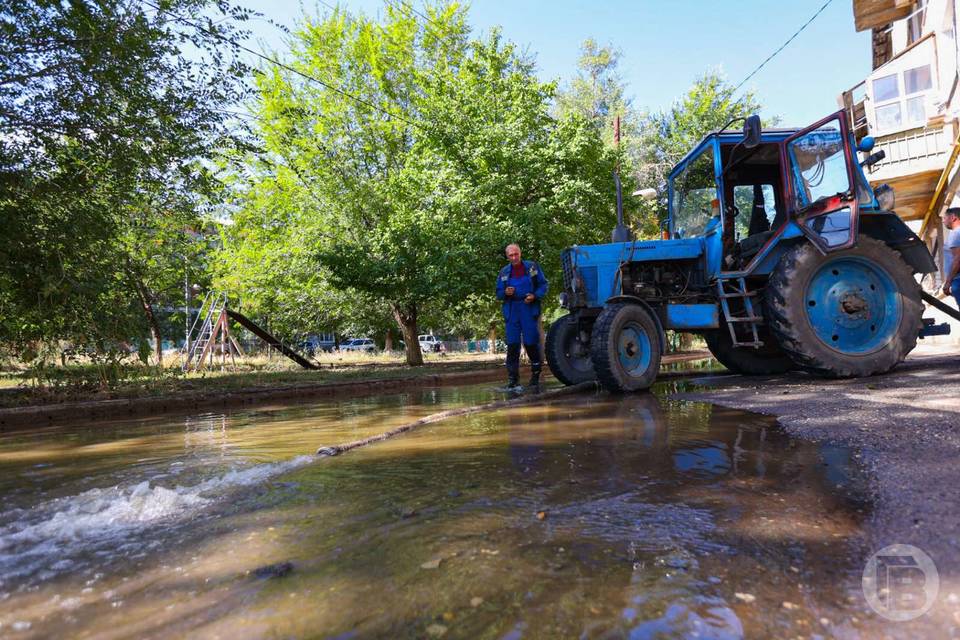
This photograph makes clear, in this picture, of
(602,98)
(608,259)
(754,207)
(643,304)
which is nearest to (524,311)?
(608,259)

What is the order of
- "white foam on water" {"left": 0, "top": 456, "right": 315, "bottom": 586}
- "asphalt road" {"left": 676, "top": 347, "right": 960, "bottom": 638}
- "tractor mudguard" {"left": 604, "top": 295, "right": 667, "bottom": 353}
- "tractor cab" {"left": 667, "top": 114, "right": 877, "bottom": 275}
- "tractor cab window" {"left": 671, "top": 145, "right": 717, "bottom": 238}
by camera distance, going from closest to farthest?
"asphalt road" {"left": 676, "top": 347, "right": 960, "bottom": 638} < "white foam on water" {"left": 0, "top": 456, "right": 315, "bottom": 586} < "tractor cab" {"left": 667, "top": 114, "right": 877, "bottom": 275} < "tractor mudguard" {"left": 604, "top": 295, "right": 667, "bottom": 353} < "tractor cab window" {"left": 671, "top": 145, "right": 717, "bottom": 238}

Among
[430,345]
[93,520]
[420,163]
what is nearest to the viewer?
[93,520]

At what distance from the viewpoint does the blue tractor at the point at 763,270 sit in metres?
6.50

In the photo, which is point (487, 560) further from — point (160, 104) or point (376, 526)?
point (160, 104)

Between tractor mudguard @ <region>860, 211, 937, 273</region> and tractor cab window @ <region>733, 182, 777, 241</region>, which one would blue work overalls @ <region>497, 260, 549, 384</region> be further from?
tractor mudguard @ <region>860, 211, 937, 273</region>

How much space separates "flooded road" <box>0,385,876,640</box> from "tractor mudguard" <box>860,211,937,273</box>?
4.90m

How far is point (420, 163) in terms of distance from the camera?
16344 mm

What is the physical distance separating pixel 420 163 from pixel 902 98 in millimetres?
15445

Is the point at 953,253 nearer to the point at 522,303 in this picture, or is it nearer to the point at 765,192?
the point at 765,192

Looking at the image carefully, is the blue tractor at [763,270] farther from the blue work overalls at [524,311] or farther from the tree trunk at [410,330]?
the tree trunk at [410,330]

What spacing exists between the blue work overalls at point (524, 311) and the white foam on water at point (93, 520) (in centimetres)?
482

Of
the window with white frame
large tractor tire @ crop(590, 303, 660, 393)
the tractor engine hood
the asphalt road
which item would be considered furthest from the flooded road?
the window with white frame

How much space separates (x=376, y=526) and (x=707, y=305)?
6.09m

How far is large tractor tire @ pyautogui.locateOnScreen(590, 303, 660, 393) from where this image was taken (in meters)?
6.50
